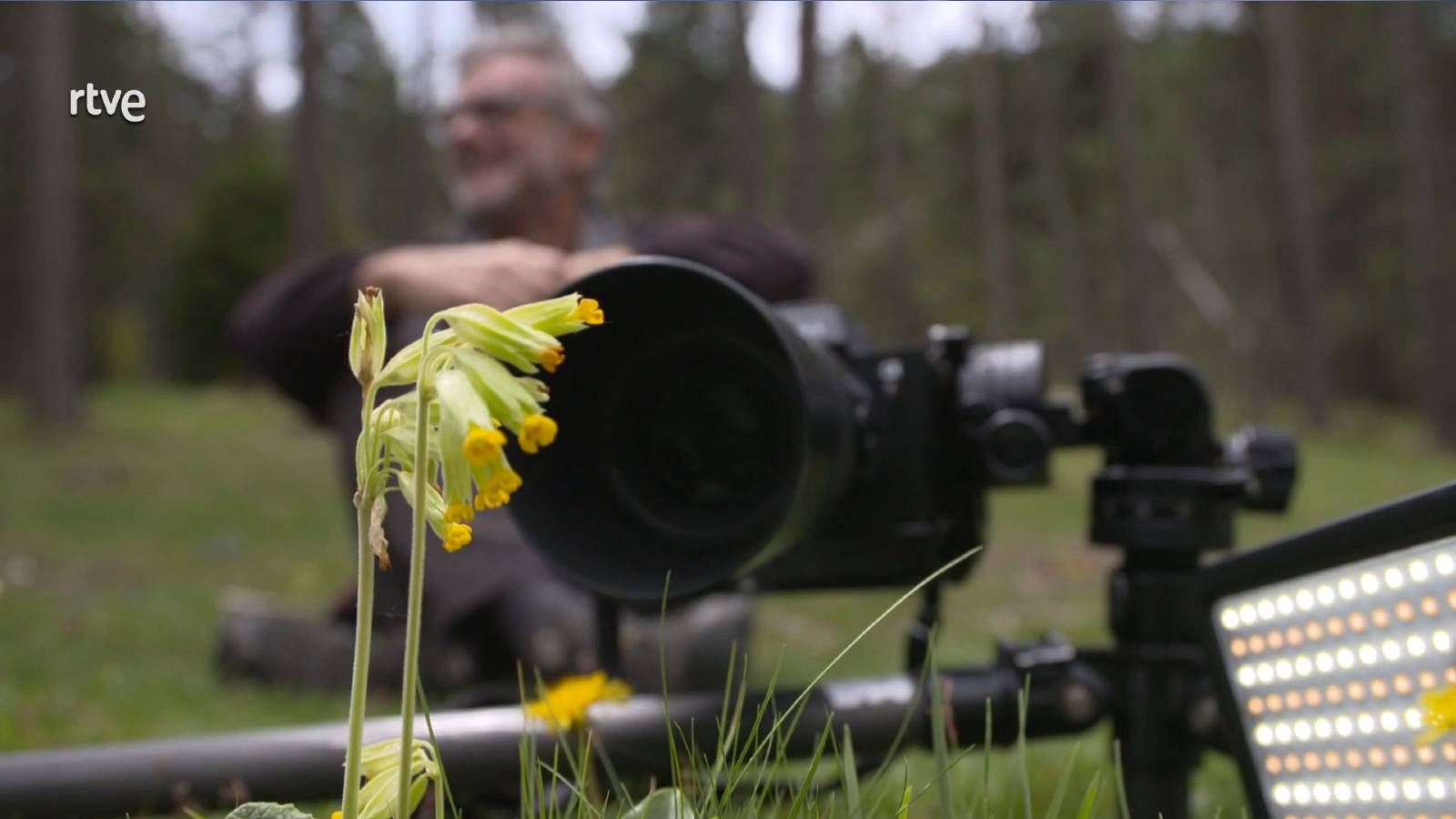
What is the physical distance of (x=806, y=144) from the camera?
32.0ft

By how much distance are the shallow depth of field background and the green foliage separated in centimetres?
5

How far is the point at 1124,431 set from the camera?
133 cm

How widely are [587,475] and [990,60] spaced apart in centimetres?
1764

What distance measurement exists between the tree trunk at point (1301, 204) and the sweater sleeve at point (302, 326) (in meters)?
13.6

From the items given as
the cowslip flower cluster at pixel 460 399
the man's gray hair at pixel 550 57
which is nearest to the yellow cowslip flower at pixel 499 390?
the cowslip flower cluster at pixel 460 399

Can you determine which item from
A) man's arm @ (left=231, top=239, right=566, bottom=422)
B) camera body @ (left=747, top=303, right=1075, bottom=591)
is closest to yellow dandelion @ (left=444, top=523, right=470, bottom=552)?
camera body @ (left=747, top=303, right=1075, bottom=591)

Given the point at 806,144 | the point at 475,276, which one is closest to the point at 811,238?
the point at 806,144

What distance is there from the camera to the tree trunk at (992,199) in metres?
17.9

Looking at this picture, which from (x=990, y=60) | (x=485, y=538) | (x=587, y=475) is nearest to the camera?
(x=587, y=475)

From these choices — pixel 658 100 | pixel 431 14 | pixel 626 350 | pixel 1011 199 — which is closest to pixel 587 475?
pixel 626 350

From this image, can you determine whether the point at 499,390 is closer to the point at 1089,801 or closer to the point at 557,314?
the point at 557,314

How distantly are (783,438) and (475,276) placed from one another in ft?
1.63

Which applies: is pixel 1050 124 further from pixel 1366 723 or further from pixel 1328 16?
pixel 1366 723

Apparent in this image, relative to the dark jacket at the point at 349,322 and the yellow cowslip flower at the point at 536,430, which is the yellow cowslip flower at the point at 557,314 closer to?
the yellow cowslip flower at the point at 536,430
